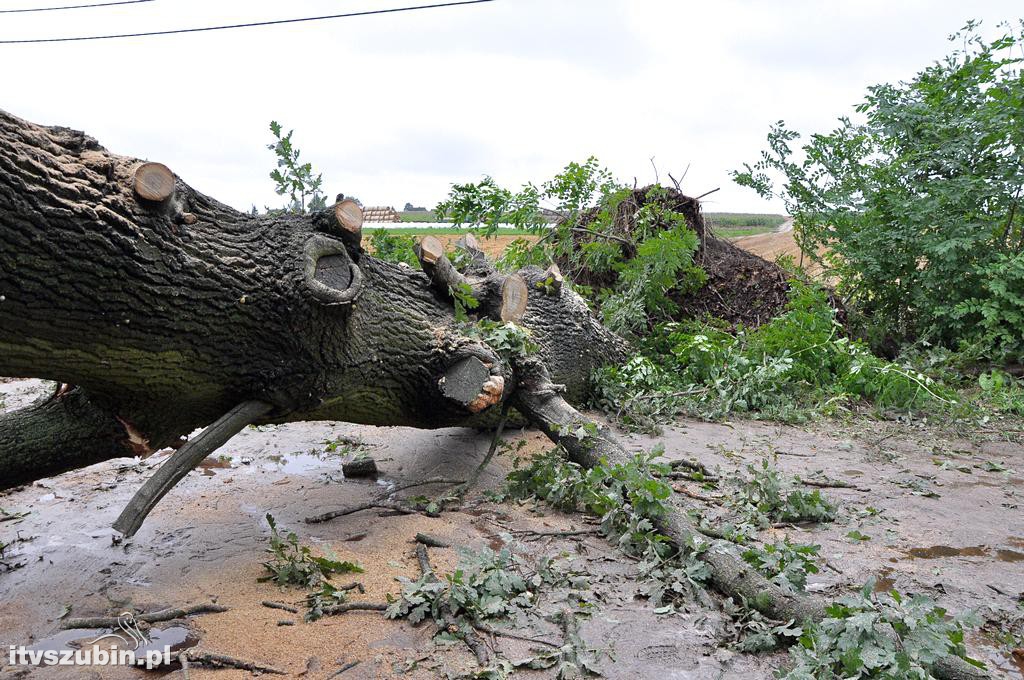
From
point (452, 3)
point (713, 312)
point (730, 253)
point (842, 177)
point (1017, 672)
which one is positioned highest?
point (452, 3)

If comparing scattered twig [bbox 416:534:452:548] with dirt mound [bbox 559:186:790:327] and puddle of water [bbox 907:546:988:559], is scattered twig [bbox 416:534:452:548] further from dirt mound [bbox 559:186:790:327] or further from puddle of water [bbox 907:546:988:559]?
dirt mound [bbox 559:186:790:327]

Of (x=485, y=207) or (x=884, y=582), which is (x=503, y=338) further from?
(x=485, y=207)

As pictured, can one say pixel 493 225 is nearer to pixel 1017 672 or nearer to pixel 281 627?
pixel 281 627

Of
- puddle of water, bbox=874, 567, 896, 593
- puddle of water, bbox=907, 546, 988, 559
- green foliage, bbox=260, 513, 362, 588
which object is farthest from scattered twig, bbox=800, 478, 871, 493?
green foliage, bbox=260, 513, 362, 588

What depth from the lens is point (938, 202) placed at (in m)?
6.96

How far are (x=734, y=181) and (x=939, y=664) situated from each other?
23.6ft

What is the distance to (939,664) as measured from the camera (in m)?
2.22

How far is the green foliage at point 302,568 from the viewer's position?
118 inches

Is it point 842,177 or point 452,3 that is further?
point 452,3

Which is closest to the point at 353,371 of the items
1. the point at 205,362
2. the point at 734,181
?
the point at 205,362

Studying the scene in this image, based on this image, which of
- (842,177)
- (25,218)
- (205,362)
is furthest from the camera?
(842,177)

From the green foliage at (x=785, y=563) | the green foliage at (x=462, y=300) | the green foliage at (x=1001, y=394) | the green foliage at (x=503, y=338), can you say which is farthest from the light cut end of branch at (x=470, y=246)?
the green foliage at (x=1001, y=394)

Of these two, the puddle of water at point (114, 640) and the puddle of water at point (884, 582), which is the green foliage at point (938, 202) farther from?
the puddle of water at point (114, 640)

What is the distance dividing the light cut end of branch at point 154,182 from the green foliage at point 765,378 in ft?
12.8
